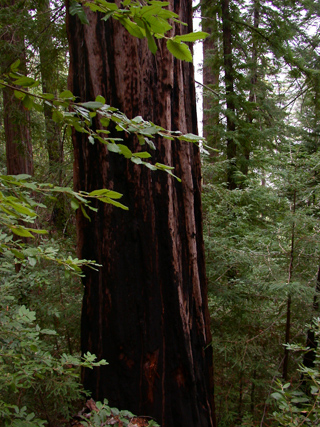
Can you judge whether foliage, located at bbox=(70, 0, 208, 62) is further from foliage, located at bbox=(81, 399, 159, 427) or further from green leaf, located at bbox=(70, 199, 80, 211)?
foliage, located at bbox=(81, 399, 159, 427)

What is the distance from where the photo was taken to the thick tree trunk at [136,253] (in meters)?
1.89

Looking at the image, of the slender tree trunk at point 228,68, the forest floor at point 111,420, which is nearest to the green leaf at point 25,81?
the forest floor at point 111,420

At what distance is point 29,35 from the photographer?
3.64 m

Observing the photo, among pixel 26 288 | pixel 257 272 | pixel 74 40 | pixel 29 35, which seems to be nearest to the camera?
pixel 74 40

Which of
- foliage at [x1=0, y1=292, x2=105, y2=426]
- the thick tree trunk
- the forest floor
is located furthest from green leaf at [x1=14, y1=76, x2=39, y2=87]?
the forest floor

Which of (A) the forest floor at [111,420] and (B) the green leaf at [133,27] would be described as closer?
(B) the green leaf at [133,27]

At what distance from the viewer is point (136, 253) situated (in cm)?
191

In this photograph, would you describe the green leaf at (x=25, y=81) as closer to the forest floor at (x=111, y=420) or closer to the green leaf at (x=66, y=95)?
the green leaf at (x=66, y=95)

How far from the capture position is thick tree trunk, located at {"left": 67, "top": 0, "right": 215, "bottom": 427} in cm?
189

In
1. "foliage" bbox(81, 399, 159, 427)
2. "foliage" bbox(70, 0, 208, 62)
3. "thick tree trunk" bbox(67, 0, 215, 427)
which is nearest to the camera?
"foliage" bbox(70, 0, 208, 62)

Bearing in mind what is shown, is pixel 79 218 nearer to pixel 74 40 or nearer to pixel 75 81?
pixel 75 81

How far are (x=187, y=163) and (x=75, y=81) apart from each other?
0.85 m

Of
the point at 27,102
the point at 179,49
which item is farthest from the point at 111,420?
the point at 179,49

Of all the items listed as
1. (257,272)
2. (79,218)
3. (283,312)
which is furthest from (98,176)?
(283,312)
